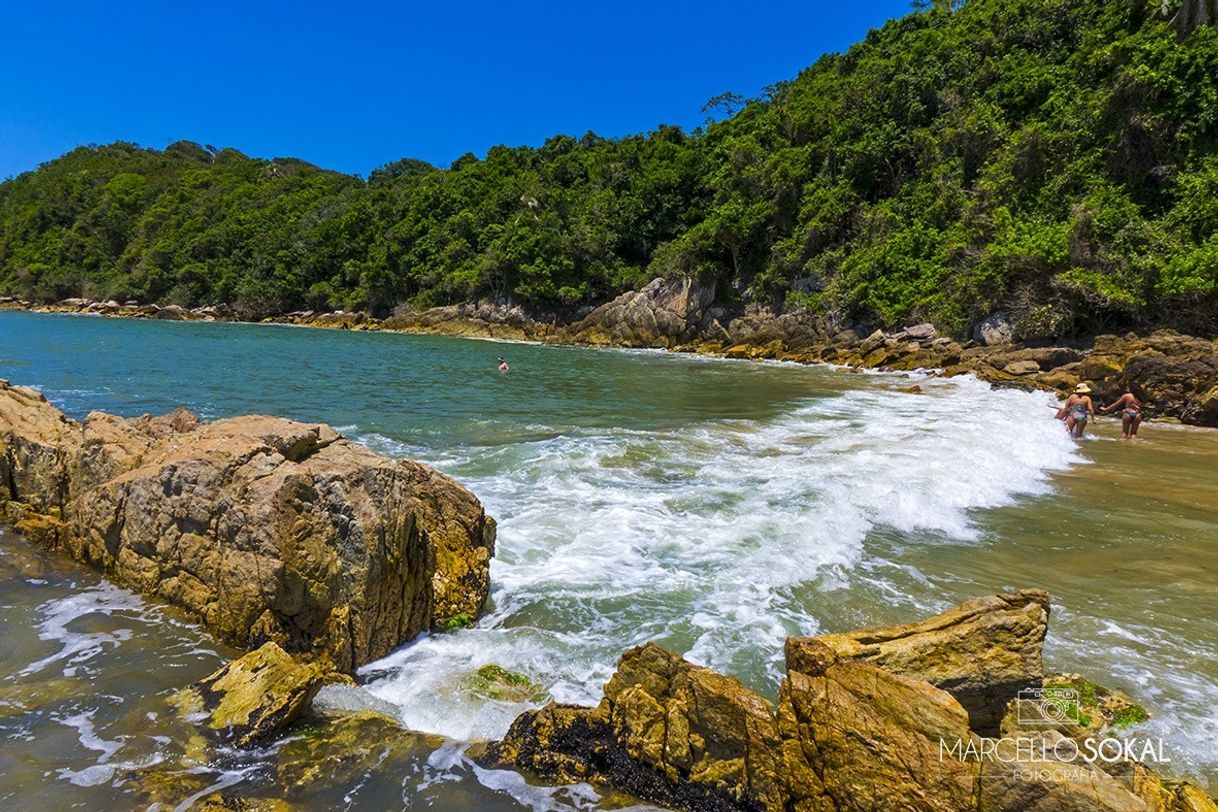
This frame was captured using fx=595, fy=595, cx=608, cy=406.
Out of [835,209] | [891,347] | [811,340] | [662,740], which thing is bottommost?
[662,740]

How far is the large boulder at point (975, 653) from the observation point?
3.42 metres

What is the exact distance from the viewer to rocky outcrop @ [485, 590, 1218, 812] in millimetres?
2688

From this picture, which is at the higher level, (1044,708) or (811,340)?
(811,340)

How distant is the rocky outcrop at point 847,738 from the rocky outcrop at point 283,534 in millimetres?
1729

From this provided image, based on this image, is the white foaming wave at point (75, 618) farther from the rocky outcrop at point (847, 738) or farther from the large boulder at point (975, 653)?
the large boulder at point (975, 653)

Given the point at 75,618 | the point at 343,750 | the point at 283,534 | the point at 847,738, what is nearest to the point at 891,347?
the point at 847,738

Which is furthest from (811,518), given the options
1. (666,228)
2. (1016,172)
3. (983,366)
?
(666,228)

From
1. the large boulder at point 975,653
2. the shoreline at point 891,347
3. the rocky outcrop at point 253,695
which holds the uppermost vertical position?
the shoreline at point 891,347

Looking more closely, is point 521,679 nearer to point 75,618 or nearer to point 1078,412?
point 75,618

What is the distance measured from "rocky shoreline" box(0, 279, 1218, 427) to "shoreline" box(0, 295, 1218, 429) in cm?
4

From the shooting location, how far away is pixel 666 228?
5316cm

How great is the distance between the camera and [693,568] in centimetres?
639

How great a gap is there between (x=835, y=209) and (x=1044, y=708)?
133ft

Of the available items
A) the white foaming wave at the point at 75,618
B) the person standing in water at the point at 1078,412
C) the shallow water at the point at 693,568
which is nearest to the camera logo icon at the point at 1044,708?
the shallow water at the point at 693,568
